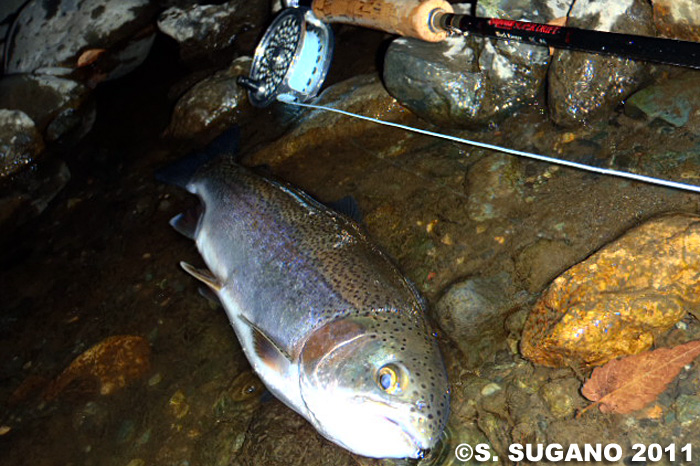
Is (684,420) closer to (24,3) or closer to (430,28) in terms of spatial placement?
(430,28)

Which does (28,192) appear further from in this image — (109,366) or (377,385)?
(377,385)

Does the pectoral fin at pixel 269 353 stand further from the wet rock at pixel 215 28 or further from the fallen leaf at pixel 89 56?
the fallen leaf at pixel 89 56

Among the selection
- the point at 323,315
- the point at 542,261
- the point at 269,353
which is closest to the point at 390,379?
the point at 323,315

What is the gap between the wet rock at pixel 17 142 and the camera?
21.1ft

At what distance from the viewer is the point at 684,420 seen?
8.29 ft

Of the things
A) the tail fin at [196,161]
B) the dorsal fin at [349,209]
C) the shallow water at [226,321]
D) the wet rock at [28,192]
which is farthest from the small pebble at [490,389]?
the wet rock at [28,192]

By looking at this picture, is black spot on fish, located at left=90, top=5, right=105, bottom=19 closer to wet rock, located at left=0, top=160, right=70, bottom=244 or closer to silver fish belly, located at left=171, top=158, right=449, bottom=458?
wet rock, located at left=0, top=160, right=70, bottom=244

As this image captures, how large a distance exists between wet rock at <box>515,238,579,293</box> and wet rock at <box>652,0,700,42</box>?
6.26ft

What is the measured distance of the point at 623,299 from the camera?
2775 millimetres

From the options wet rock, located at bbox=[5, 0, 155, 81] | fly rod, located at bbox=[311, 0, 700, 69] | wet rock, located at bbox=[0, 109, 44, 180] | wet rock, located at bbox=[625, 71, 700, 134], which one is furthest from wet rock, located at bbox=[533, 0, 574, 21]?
wet rock, located at bbox=[0, 109, 44, 180]

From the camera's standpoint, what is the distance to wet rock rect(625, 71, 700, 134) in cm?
369

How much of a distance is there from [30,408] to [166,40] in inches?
229

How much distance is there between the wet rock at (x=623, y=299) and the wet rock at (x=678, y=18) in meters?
1.75

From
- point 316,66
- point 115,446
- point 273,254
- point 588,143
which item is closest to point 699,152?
point 588,143
